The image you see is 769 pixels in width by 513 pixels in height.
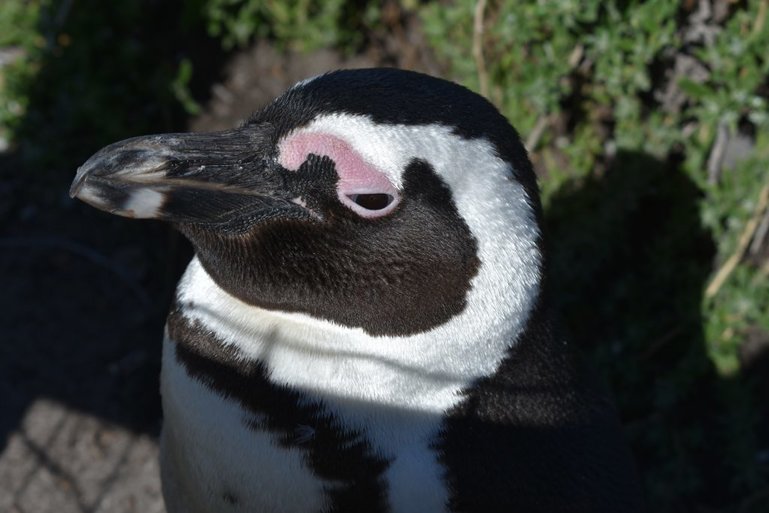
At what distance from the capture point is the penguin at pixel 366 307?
4.63 feet

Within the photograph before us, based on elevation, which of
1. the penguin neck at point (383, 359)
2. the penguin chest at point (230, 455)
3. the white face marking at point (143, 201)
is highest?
the white face marking at point (143, 201)

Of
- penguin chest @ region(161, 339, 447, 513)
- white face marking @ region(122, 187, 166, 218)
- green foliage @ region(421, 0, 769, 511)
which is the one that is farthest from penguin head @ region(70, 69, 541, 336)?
green foliage @ region(421, 0, 769, 511)

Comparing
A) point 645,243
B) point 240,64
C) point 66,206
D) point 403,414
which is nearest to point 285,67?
point 240,64

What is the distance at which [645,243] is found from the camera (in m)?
2.73

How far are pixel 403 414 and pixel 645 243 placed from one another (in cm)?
142

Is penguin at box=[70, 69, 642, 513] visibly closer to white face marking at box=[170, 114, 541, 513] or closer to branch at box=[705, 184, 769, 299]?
white face marking at box=[170, 114, 541, 513]

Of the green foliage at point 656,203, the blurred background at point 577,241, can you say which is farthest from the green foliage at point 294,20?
the green foliage at point 656,203

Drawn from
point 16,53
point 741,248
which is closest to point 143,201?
point 741,248

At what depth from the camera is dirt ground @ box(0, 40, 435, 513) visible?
2.58 meters

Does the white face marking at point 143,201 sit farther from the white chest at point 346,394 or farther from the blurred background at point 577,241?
the blurred background at point 577,241

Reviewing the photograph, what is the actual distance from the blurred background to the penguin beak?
48.6 inches

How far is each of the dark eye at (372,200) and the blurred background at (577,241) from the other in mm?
1199

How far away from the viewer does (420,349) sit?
151cm

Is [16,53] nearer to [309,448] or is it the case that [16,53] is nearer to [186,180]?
[186,180]
